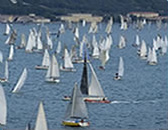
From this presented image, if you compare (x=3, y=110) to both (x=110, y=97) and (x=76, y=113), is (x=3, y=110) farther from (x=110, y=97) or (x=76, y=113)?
(x=110, y=97)

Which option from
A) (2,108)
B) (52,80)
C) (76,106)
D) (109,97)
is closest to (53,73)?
(52,80)

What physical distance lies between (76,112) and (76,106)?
1.36 ft

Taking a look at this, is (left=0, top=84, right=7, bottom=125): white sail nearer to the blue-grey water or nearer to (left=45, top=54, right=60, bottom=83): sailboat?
the blue-grey water

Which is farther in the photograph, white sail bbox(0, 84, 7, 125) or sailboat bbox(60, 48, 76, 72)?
sailboat bbox(60, 48, 76, 72)

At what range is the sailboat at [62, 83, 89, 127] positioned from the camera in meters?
50.3

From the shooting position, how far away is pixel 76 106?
50469 millimetres

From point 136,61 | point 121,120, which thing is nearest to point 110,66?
point 136,61

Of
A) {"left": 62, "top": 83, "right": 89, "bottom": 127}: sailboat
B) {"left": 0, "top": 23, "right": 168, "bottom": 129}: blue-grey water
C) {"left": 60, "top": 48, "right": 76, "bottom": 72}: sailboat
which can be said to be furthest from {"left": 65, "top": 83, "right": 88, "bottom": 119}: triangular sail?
{"left": 60, "top": 48, "right": 76, "bottom": 72}: sailboat

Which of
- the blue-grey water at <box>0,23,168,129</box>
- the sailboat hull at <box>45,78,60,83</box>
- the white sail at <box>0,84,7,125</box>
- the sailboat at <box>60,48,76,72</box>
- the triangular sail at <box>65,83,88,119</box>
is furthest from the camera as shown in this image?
the sailboat at <box>60,48,76,72</box>

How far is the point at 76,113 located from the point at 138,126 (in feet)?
14.9

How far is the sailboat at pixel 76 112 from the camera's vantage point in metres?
50.3

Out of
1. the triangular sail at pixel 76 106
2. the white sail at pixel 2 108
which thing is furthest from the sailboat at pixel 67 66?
the white sail at pixel 2 108

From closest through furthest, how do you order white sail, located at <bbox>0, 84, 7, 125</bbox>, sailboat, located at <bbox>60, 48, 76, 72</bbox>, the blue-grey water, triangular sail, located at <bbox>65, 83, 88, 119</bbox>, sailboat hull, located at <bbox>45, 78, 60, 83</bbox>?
white sail, located at <bbox>0, 84, 7, 125</bbox> < triangular sail, located at <bbox>65, 83, 88, 119</bbox> < the blue-grey water < sailboat hull, located at <bbox>45, 78, 60, 83</bbox> < sailboat, located at <bbox>60, 48, 76, 72</bbox>

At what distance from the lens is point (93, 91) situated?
61906 millimetres
